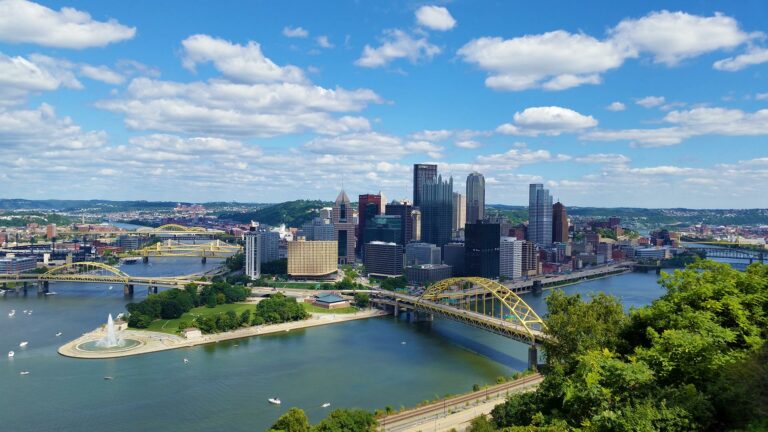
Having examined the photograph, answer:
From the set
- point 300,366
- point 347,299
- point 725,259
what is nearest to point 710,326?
point 300,366

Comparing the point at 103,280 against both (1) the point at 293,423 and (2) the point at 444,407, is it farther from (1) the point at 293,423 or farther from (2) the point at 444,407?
(1) the point at 293,423

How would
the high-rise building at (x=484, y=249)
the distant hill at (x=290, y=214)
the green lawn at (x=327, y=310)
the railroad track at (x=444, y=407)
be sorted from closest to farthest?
the railroad track at (x=444, y=407)
the green lawn at (x=327, y=310)
the high-rise building at (x=484, y=249)
the distant hill at (x=290, y=214)

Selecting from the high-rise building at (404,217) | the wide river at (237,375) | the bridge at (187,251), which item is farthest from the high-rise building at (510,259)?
the bridge at (187,251)

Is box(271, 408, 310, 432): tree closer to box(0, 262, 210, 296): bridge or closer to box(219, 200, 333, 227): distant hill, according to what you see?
box(0, 262, 210, 296): bridge

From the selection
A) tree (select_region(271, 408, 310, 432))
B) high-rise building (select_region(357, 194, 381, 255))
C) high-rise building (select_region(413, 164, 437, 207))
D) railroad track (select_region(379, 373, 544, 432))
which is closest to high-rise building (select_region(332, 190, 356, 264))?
high-rise building (select_region(357, 194, 381, 255))

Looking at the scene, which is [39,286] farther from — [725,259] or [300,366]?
[725,259]

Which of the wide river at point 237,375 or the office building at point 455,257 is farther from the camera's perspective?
the office building at point 455,257

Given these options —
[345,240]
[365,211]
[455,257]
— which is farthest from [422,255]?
[365,211]

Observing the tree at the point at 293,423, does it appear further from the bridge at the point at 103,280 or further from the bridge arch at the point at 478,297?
the bridge at the point at 103,280

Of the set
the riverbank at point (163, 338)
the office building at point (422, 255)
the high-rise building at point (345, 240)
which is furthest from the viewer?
the high-rise building at point (345, 240)
